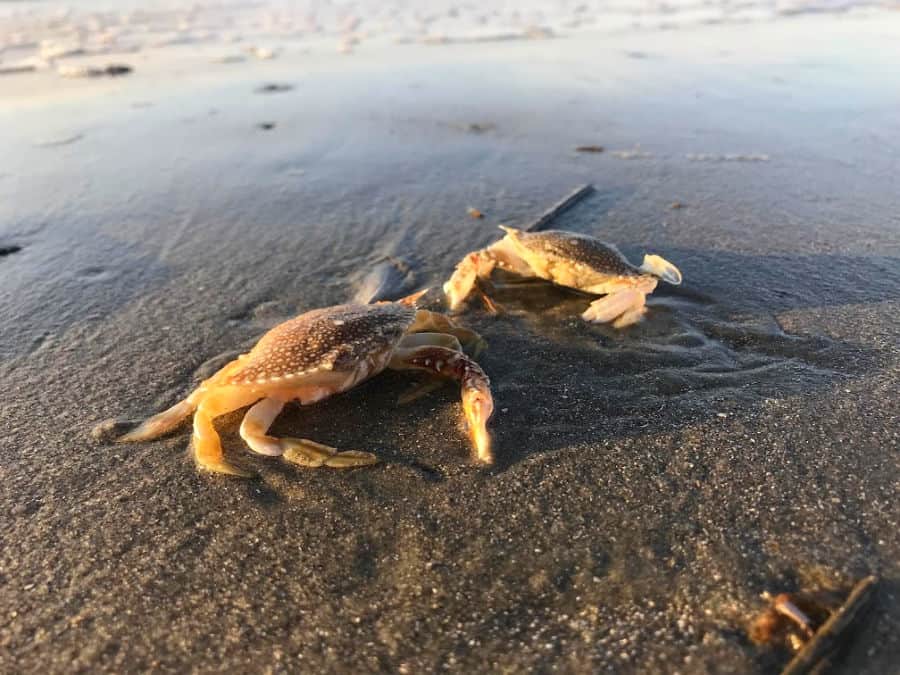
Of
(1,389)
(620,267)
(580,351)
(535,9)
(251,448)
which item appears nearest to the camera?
(251,448)

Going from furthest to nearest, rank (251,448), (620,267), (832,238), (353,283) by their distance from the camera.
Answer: (832,238) → (353,283) → (620,267) → (251,448)

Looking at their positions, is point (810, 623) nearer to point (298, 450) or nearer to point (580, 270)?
point (298, 450)

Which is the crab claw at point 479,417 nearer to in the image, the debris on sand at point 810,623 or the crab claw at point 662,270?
the debris on sand at point 810,623

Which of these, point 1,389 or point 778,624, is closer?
point 778,624

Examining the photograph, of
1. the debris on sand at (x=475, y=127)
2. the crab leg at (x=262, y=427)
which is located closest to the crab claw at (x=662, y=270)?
the crab leg at (x=262, y=427)

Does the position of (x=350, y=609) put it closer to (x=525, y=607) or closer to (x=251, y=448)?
(x=525, y=607)

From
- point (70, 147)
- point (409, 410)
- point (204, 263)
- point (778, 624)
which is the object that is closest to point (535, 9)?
point (70, 147)

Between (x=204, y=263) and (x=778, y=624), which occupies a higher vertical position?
(x=778, y=624)

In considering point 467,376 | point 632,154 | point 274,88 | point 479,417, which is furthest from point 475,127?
point 479,417

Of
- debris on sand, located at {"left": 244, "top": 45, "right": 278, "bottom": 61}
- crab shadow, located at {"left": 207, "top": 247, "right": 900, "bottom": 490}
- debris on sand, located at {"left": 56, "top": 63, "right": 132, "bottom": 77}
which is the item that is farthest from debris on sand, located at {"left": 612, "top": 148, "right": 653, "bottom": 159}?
debris on sand, located at {"left": 56, "top": 63, "right": 132, "bottom": 77}
